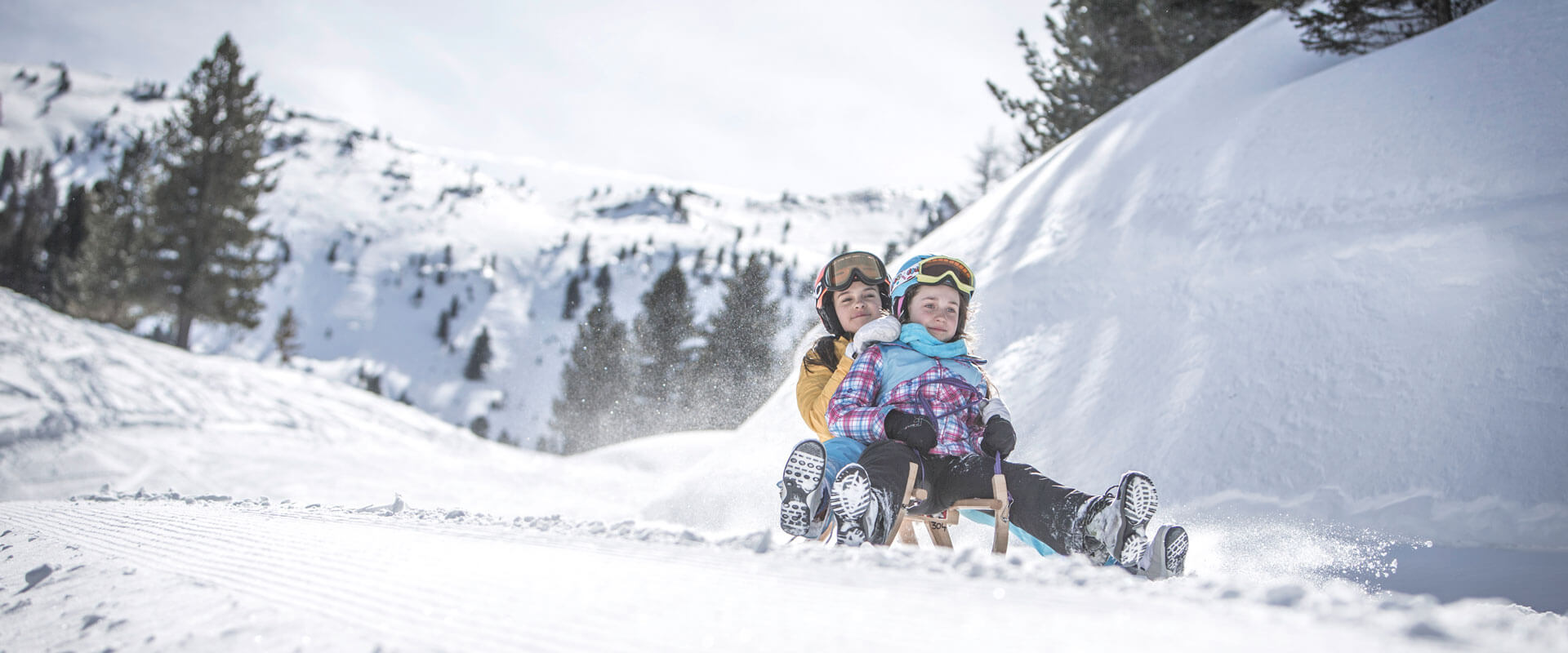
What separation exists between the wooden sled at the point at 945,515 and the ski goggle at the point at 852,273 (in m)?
1.07

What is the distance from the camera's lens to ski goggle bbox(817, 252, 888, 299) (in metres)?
3.20

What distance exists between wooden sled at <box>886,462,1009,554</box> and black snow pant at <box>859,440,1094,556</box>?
3 cm

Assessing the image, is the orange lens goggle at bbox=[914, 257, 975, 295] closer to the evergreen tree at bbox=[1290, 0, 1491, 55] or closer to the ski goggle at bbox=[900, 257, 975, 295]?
the ski goggle at bbox=[900, 257, 975, 295]

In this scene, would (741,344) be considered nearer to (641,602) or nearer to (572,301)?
(641,602)

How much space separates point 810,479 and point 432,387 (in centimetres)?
11021

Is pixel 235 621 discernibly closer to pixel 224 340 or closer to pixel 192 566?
pixel 192 566

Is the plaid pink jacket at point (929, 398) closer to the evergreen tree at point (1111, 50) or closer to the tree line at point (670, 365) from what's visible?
the evergreen tree at point (1111, 50)

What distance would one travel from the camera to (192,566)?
1556 millimetres

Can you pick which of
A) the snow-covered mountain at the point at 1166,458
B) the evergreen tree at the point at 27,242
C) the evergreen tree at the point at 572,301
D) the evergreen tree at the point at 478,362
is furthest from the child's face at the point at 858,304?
the evergreen tree at the point at 572,301

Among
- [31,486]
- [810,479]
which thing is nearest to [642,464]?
[31,486]

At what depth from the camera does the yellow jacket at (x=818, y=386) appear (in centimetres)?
288

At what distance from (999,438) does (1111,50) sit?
11041 mm

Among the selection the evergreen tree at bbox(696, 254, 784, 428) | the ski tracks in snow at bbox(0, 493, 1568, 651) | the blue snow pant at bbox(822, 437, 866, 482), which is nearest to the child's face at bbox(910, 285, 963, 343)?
the blue snow pant at bbox(822, 437, 866, 482)

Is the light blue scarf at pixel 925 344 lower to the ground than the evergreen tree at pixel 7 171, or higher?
lower
